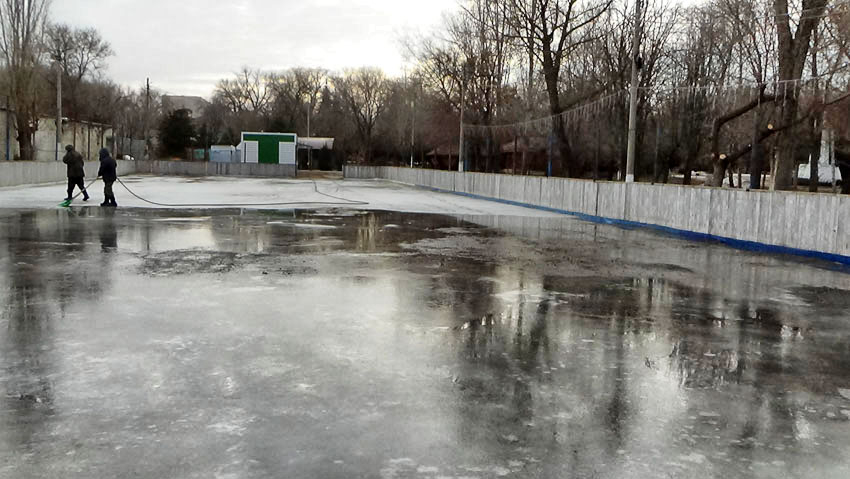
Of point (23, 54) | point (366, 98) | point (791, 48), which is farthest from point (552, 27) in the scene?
point (366, 98)

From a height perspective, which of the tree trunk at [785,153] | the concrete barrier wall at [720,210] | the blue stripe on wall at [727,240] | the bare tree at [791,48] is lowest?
the blue stripe on wall at [727,240]

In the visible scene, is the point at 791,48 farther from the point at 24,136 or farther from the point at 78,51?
the point at 78,51

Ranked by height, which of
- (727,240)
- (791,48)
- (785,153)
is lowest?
(727,240)

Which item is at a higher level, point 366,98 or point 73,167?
point 366,98

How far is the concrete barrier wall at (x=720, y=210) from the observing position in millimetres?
15859

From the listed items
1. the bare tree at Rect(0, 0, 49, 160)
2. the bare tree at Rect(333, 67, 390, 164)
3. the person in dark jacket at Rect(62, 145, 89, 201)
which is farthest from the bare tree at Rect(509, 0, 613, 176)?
the bare tree at Rect(333, 67, 390, 164)

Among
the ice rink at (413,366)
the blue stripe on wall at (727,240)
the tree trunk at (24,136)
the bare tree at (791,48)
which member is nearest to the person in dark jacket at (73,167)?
the ice rink at (413,366)

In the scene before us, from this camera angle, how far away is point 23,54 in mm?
46344

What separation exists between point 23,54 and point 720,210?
43.9 m

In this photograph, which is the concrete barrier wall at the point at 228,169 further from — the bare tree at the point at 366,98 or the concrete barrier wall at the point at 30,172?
the concrete barrier wall at the point at 30,172

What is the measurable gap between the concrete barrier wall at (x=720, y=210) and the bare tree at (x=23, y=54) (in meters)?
33.6

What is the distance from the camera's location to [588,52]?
4331cm

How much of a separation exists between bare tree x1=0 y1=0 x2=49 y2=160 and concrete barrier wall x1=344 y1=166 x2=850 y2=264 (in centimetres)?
3360

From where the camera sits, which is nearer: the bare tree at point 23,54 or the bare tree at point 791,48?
the bare tree at point 791,48
